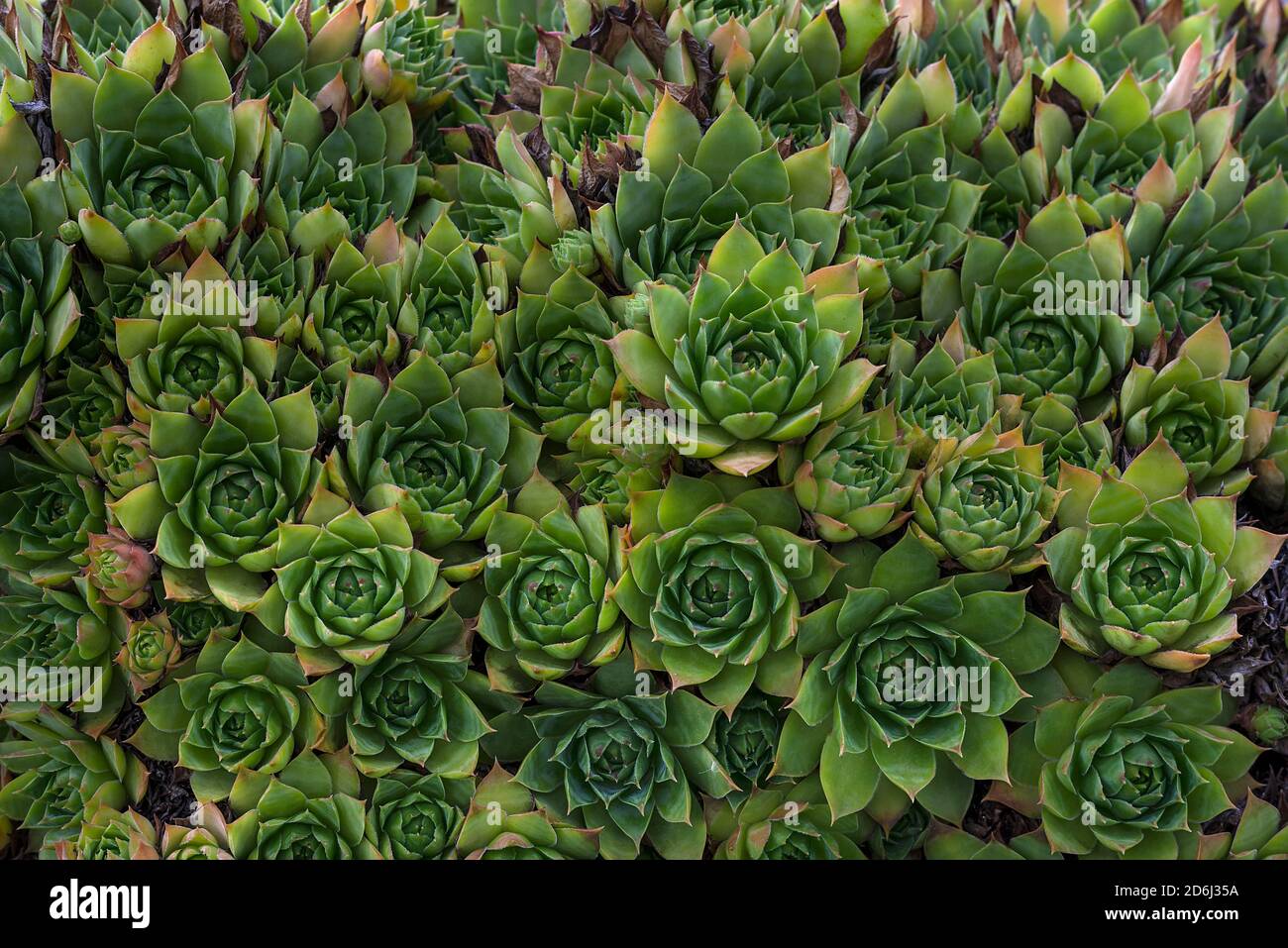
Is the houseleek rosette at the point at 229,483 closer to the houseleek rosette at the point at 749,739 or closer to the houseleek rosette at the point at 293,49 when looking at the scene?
the houseleek rosette at the point at 293,49

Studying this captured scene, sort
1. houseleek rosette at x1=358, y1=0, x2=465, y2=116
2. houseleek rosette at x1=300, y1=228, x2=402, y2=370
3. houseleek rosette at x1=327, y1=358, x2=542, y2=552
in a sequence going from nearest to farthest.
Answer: houseleek rosette at x1=327, y1=358, x2=542, y2=552 < houseleek rosette at x1=300, y1=228, x2=402, y2=370 < houseleek rosette at x1=358, y1=0, x2=465, y2=116

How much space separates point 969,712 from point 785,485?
46cm

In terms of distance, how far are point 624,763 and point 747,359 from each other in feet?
2.24

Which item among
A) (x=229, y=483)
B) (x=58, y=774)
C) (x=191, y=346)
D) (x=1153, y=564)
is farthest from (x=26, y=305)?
(x=1153, y=564)

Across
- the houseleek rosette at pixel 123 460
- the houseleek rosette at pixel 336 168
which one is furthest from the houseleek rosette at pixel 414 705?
the houseleek rosette at pixel 336 168

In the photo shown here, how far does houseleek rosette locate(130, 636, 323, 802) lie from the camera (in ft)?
5.82

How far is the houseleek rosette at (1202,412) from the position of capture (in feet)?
6.23

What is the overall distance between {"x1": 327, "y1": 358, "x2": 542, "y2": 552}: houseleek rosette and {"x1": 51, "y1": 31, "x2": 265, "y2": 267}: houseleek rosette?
0.42 m

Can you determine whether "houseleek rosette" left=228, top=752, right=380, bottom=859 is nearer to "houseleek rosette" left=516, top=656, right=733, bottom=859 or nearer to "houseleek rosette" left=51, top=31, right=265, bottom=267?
"houseleek rosette" left=516, top=656, right=733, bottom=859

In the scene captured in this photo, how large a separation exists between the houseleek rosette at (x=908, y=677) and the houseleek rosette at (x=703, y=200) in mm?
575

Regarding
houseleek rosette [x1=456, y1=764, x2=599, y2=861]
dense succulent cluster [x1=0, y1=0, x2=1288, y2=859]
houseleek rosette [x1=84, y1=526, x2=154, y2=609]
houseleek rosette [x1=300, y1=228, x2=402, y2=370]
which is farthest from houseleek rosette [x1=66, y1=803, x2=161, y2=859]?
houseleek rosette [x1=300, y1=228, x2=402, y2=370]

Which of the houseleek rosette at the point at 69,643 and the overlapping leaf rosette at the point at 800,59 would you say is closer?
the houseleek rosette at the point at 69,643

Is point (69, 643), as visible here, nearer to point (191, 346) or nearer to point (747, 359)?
point (191, 346)
